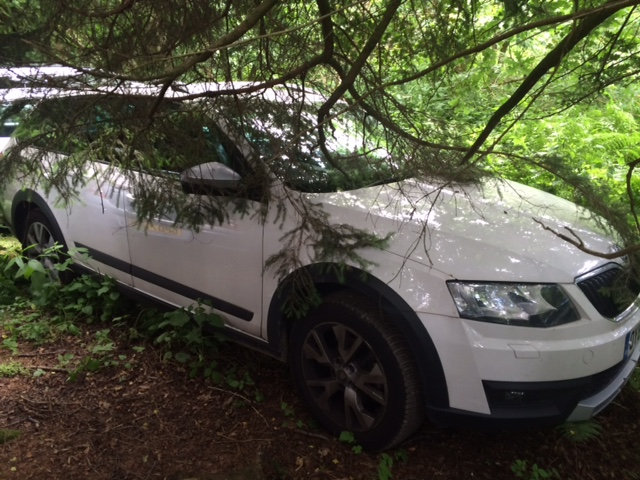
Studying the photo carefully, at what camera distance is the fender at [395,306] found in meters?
2.26

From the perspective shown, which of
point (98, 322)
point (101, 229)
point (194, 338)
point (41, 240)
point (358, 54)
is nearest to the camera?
point (358, 54)

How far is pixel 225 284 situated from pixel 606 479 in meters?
2.23

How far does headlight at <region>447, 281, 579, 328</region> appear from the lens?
2186 millimetres

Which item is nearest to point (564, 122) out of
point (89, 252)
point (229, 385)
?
point (229, 385)

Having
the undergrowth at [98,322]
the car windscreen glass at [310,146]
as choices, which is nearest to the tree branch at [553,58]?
the car windscreen glass at [310,146]

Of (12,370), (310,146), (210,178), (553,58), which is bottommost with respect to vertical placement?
(12,370)

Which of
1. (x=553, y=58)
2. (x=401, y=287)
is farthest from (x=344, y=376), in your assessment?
(x=553, y=58)

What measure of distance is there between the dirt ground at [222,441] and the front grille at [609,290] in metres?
0.75

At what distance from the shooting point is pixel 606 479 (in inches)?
96.6

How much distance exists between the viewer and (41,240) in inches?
177

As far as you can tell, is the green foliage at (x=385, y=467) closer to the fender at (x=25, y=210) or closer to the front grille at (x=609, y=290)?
the front grille at (x=609, y=290)

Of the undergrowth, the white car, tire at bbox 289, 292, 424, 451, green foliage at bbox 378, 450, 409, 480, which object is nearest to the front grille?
the white car

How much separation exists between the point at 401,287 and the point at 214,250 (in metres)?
1.22

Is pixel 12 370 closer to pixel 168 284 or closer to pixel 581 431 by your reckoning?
pixel 168 284
